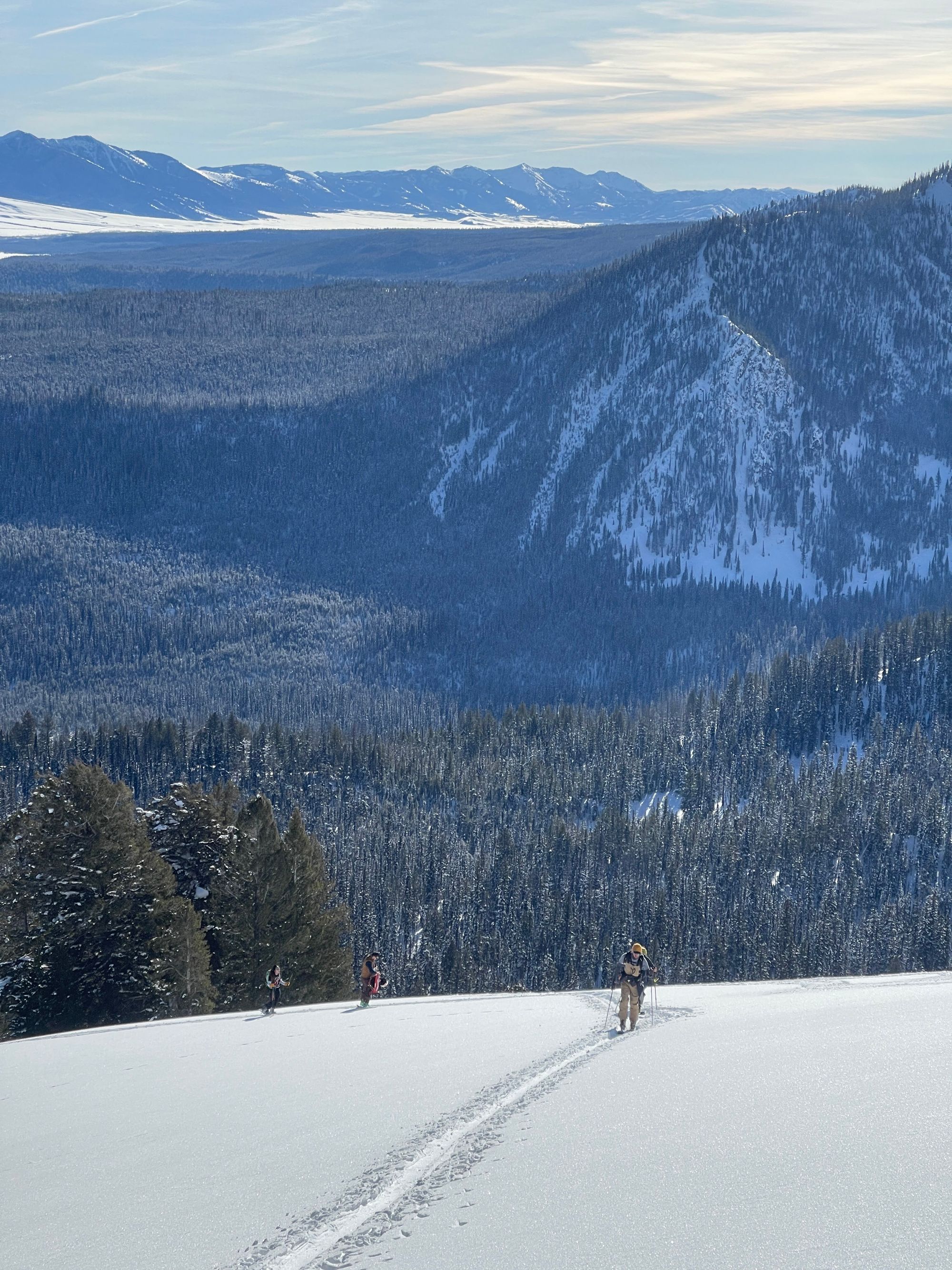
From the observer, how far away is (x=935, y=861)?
160 meters

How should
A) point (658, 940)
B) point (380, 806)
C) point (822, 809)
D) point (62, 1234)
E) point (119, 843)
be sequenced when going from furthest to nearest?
point (380, 806) → point (822, 809) → point (658, 940) → point (119, 843) → point (62, 1234)

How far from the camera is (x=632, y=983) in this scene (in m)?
36.4

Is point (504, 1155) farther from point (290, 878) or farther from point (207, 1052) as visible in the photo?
point (290, 878)

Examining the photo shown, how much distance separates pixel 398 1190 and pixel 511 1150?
7.49 ft

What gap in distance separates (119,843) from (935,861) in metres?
126

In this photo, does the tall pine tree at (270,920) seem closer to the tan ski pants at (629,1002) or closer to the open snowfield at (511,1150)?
the open snowfield at (511,1150)

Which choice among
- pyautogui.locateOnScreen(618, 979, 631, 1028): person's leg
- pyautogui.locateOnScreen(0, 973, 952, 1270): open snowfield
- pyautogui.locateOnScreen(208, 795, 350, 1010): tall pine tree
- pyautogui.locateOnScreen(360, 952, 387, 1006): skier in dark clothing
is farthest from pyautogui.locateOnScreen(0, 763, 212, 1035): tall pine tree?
pyautogui.locateOnScreen(618, 979, 631, 1028): person's leg

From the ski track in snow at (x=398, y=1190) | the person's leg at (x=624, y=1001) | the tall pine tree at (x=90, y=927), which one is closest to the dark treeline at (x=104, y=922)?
the tall pine tree at (x=90, y=927)

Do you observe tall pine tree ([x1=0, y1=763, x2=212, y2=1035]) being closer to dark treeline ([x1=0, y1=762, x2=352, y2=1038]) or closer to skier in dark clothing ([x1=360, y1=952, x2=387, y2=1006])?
dark treeline ([x1=0, y1=762, x2=352, y2=1038])

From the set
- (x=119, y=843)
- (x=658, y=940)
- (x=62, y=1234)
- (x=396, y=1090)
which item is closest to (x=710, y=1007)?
(x=396, y=1090)

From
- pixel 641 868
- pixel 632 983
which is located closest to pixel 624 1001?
pixel 632 983

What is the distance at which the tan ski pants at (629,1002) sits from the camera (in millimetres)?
36375

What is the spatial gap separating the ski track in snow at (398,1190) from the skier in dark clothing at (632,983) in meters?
7.13

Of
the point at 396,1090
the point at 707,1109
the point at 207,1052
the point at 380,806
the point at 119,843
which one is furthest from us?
the point at 380,806
